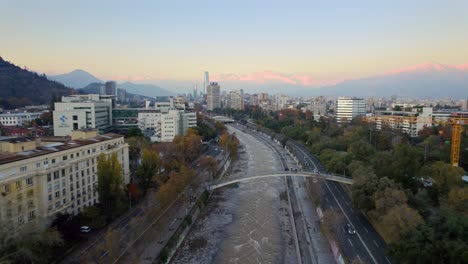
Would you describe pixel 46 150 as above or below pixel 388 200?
above

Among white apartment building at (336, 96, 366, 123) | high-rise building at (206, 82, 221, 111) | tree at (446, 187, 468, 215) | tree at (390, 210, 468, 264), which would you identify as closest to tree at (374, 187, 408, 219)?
tree at (446, 187, 468, 215)

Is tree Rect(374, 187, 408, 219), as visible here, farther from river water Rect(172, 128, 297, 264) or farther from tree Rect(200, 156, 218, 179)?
tree Rect(200, 156, 218, 179)

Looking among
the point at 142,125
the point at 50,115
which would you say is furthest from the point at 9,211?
the point at 50,115

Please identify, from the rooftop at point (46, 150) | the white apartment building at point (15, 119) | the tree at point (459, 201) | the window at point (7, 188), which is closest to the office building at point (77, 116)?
the white apartment building at point (15, 119)

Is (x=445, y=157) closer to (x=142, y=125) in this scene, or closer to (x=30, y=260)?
(x=30, y=260)

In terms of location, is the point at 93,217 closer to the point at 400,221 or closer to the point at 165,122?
the point at 400,221

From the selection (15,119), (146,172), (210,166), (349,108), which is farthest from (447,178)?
(349,108)

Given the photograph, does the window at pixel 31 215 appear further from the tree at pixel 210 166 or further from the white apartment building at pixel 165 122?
the white apartment building at pixel 165 122
